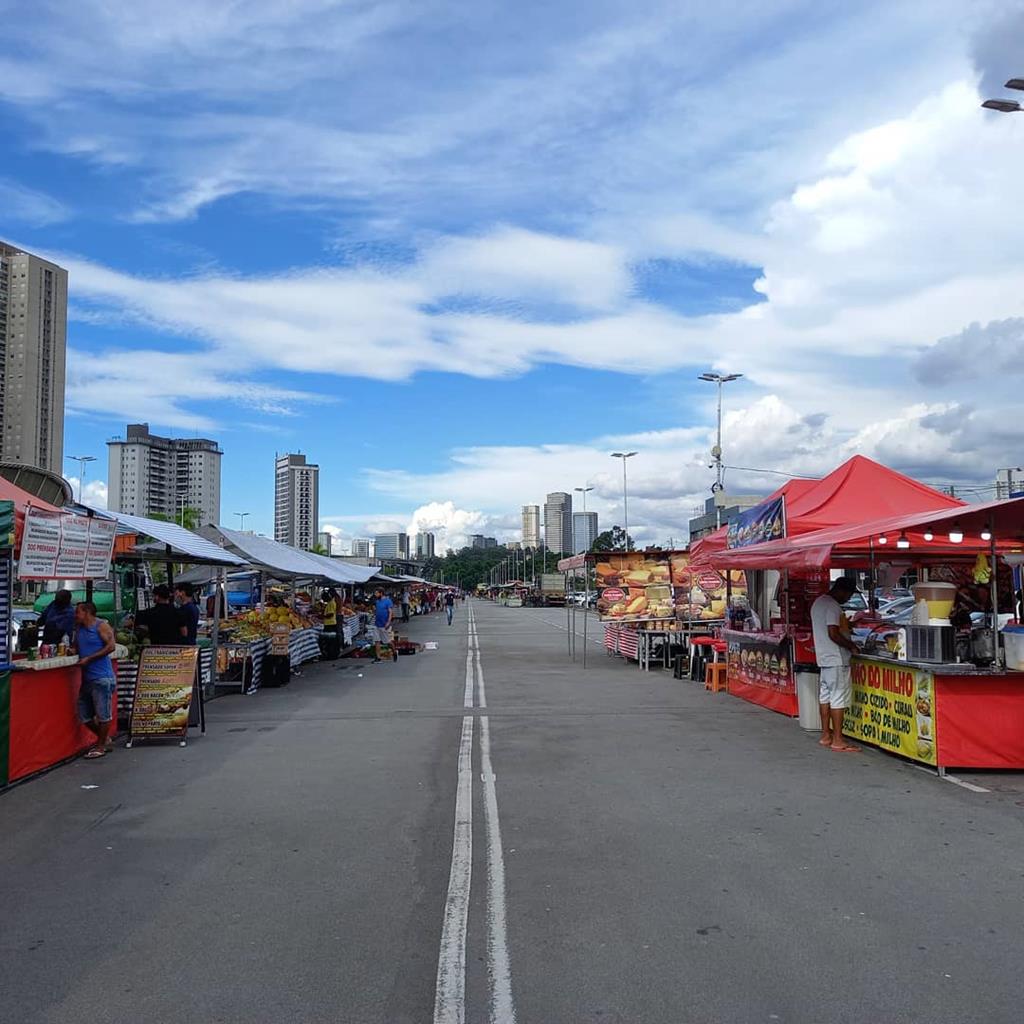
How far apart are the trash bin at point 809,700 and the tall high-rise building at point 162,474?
4431 inches

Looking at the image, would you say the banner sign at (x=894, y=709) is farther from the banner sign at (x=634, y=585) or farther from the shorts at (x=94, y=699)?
the banner sign at (x=634, y=585)

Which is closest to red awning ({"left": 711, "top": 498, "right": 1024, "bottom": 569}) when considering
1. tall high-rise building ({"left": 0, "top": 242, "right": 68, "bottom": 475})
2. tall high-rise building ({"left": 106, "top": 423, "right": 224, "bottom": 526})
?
tall high-rise building ({"left": 0, "top": 242, "right": 68, "bottom": 475})

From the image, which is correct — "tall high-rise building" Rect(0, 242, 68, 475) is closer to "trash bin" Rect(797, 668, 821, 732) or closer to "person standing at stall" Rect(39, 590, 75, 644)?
"person standing at stall" Rect(39, 590, 75, 644)

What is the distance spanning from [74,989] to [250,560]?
14.1m

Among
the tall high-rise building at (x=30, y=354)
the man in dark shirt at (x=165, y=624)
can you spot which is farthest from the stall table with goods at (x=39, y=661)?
the tall high-rise building at (x=30, y=354)

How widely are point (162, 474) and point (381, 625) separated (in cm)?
11210

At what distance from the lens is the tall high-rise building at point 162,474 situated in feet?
397

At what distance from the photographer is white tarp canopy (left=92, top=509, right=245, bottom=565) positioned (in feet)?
41.8

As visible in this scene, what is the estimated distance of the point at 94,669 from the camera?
10.0m

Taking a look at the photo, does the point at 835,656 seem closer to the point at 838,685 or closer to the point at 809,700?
the point at 838,685

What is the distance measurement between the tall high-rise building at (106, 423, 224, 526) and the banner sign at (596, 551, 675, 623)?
100811 millimetres

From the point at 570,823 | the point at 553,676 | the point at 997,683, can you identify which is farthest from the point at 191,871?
the point at 553,676

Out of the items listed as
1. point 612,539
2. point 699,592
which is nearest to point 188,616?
point 699,592

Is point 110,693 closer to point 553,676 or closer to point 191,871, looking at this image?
point 191,871
